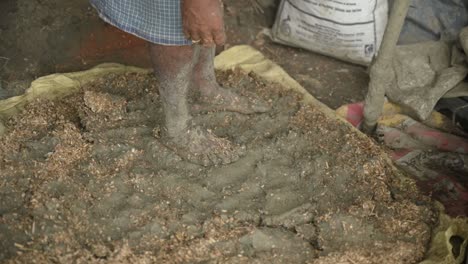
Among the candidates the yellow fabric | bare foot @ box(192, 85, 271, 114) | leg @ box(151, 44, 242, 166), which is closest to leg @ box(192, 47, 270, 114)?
bare foot @ box(192, 85, 271, 114)

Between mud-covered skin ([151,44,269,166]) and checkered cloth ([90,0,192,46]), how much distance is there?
99 mm

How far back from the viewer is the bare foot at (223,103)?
277 cm

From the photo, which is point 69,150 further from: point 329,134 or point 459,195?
point 459,195

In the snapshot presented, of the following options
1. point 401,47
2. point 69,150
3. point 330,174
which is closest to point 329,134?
point 330,174

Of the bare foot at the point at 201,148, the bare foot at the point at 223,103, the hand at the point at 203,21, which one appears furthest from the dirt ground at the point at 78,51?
the hand at the point at 203,21

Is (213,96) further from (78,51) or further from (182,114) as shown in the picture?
(78,51)

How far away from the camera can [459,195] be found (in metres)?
2.59

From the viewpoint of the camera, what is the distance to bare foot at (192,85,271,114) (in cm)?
277

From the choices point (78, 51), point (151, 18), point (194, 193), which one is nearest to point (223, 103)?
point (194, 193)

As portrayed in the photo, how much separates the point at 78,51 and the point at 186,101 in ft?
3.71

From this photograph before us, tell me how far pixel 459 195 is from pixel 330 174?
569 millimetres

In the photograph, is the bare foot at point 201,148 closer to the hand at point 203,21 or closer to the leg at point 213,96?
the leg at point 213,96

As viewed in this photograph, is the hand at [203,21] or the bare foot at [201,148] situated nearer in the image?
the hand at [203,21]

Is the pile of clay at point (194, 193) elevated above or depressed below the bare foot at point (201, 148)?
below
